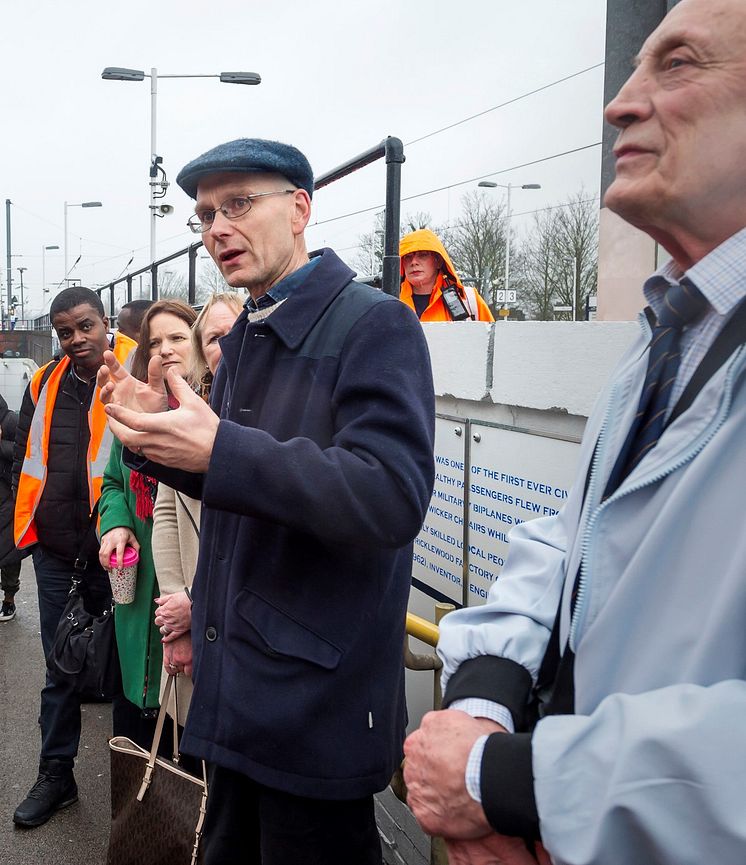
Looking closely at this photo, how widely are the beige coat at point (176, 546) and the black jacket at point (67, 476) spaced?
3.46 ft

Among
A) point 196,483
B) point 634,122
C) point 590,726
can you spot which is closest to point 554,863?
point 590,726

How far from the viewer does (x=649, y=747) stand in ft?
3.07

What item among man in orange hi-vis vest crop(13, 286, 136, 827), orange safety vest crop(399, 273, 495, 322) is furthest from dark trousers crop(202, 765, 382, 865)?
orange safety vest crop(399, 273, 495, 322)

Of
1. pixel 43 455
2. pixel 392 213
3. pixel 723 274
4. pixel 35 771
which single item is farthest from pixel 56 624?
pixel 723 274

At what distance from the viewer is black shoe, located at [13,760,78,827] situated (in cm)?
338

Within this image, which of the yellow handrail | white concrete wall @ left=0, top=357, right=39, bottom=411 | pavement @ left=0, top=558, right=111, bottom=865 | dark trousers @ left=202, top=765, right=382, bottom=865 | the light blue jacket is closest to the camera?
the light blue jacket

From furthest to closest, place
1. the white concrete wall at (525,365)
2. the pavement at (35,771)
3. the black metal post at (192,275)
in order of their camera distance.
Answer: the black metal post at (192,275), the pavement at (35,771), the white concrete wall at (525,365)

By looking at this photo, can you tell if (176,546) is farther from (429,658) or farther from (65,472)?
(65,472)

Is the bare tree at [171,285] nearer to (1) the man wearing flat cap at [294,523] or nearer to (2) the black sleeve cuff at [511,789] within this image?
(1) the man wearing flat cap at [294,523]

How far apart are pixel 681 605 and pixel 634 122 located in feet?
2.41

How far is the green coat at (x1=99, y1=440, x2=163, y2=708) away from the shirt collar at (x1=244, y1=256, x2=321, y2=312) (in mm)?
1440

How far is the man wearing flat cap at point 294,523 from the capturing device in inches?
65.1

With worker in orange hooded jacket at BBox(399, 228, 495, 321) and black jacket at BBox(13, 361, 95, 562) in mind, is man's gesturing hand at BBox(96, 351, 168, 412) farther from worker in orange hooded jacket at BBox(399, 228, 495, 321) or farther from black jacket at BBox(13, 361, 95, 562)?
worker in orange hooded jacket at BBox(399, 228, 495, 321)

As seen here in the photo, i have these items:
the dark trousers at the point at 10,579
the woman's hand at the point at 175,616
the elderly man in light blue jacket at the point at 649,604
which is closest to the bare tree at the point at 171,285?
the dark trousers at the point at 10,579
